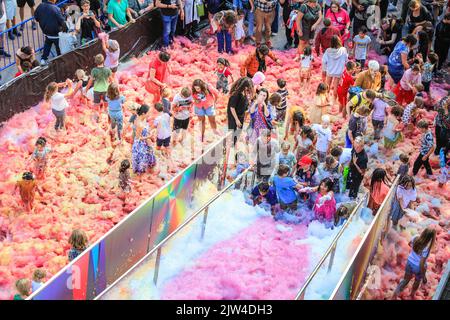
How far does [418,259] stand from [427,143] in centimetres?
298

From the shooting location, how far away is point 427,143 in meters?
12.2

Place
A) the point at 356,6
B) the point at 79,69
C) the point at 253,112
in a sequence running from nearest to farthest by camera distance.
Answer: the point at 253,112 < the point at 79,69 < the point at 356,6

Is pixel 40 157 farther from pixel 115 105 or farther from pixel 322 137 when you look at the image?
pixel 322 137

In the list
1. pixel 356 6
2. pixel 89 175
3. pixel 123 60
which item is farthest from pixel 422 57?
pixel 89 175

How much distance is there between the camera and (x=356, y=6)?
16.5m

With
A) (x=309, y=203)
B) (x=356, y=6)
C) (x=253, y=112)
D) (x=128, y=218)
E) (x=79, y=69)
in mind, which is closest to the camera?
(x=128, y=218)

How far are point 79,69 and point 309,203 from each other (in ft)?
16.9

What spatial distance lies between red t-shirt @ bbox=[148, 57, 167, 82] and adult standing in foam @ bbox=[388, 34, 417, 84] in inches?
174

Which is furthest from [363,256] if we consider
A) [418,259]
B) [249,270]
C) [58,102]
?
[58,102]

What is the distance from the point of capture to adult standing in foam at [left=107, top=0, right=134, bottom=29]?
15406 mm

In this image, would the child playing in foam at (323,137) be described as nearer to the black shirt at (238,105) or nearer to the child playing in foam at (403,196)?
the black shirt at (238,105)

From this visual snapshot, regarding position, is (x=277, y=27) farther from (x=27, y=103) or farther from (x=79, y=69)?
(x=27, y=103)

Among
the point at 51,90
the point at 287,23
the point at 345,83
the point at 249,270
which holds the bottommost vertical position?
the point at 249,270

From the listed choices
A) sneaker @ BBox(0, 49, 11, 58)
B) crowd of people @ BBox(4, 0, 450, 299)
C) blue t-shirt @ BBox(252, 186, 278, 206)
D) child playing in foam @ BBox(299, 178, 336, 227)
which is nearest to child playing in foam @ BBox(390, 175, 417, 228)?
crowd of people @ BBox(4, 0, 450, 299)
